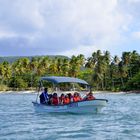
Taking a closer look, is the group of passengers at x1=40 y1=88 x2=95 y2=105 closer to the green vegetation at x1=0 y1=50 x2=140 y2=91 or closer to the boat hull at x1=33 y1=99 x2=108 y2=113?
the boat hull at x1=33 y1=99 x2=108 y2=113

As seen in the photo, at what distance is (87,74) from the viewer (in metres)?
182

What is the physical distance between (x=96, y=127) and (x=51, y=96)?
13926 millimetres

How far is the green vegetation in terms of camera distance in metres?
152

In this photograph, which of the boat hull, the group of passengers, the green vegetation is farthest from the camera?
the green vegetation

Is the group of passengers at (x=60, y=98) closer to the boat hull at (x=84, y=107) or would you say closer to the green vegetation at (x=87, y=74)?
the boat hull at (x=84, y=107)

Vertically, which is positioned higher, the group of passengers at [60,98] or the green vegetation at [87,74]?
the green vegetation at [87,74]

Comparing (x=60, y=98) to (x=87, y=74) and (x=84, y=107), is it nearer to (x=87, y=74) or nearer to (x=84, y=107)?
(x=84, y=107)

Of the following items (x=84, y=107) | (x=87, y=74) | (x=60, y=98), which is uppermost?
(x=87, y=74)

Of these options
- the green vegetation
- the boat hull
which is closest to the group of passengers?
the boat hull

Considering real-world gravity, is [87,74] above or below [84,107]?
above

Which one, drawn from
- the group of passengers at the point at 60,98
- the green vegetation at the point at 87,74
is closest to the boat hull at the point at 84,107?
the group of passengers at the point at 60,98

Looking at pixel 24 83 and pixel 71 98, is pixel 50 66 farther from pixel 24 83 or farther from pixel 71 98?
pixel 71 98

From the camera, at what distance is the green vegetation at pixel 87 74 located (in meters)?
152

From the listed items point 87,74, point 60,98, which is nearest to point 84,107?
point 60,98
